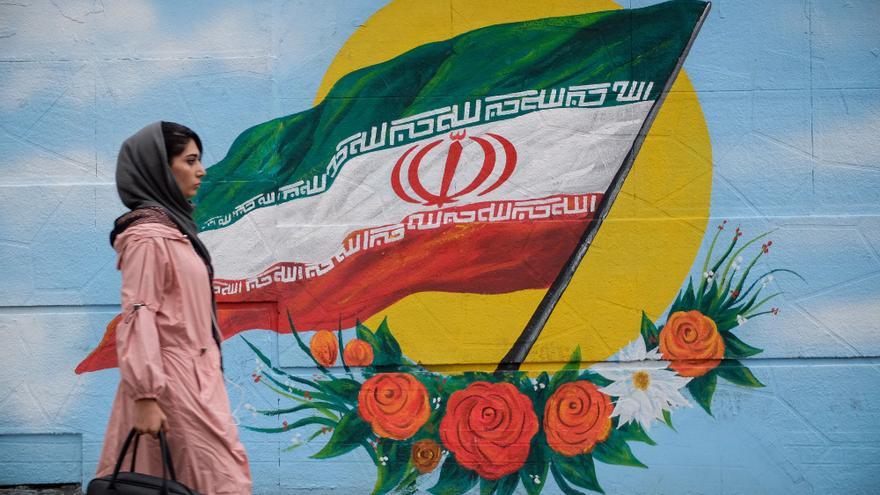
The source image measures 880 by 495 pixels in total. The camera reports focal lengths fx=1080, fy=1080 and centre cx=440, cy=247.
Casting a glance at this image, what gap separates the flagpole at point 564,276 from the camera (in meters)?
5.63

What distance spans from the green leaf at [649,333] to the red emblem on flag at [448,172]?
1.04 m

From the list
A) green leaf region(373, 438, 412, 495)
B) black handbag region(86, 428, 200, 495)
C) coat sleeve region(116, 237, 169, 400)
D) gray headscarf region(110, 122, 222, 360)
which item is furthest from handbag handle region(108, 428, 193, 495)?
green leaf region(373, 438, 412, 495)

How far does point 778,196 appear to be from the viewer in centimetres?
567

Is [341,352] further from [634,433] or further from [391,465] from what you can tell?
[634,433]

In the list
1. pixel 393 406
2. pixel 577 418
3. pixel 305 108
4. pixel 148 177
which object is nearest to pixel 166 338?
pixel 148 177

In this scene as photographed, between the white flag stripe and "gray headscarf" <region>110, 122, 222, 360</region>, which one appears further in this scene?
the white flag stripe

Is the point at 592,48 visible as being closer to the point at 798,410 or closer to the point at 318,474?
the point at 798,410

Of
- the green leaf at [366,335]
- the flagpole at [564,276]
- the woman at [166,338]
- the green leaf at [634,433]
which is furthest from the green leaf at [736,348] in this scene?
the woman at [166,338]

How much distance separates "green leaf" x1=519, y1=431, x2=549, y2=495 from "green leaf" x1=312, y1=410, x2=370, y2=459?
85 cm

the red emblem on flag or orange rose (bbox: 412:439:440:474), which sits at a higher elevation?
the red emblem on flag

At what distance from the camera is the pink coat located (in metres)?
3.56

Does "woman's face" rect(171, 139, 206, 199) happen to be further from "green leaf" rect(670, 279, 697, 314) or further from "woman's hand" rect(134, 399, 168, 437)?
"green leaf" rect(670, 279, 697, 314)

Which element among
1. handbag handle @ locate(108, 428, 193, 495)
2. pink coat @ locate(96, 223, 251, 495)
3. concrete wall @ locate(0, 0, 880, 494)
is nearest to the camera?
handbag handle @ locate(108, 428, 193, 495)

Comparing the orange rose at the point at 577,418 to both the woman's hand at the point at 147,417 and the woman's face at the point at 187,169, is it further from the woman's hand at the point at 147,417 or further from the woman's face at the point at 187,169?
the woman's hand at the point at 147,417
